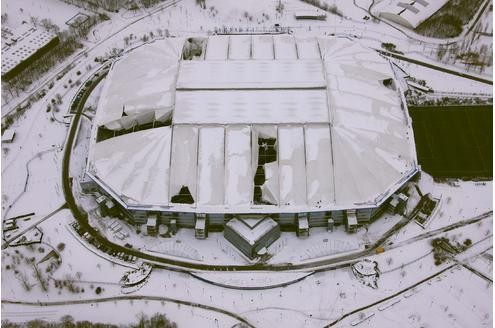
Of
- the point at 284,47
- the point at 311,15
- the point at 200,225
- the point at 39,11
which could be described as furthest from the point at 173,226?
the point at 39,11

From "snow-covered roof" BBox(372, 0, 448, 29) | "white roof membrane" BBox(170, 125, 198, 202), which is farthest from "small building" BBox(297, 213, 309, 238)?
"snow-covered roof" BBox(372, 0, 448, 29)

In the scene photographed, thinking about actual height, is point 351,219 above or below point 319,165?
below

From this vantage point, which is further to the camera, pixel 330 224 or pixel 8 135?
pixel 8 135

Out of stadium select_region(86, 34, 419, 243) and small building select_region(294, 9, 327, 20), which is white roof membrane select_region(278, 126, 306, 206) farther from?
small building select_region(294, 9, 327, 20)

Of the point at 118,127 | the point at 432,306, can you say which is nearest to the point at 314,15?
the point at 118,127

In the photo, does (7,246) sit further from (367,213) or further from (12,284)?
(367,213)

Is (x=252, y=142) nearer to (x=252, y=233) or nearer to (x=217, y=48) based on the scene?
(x=252, y=233)
